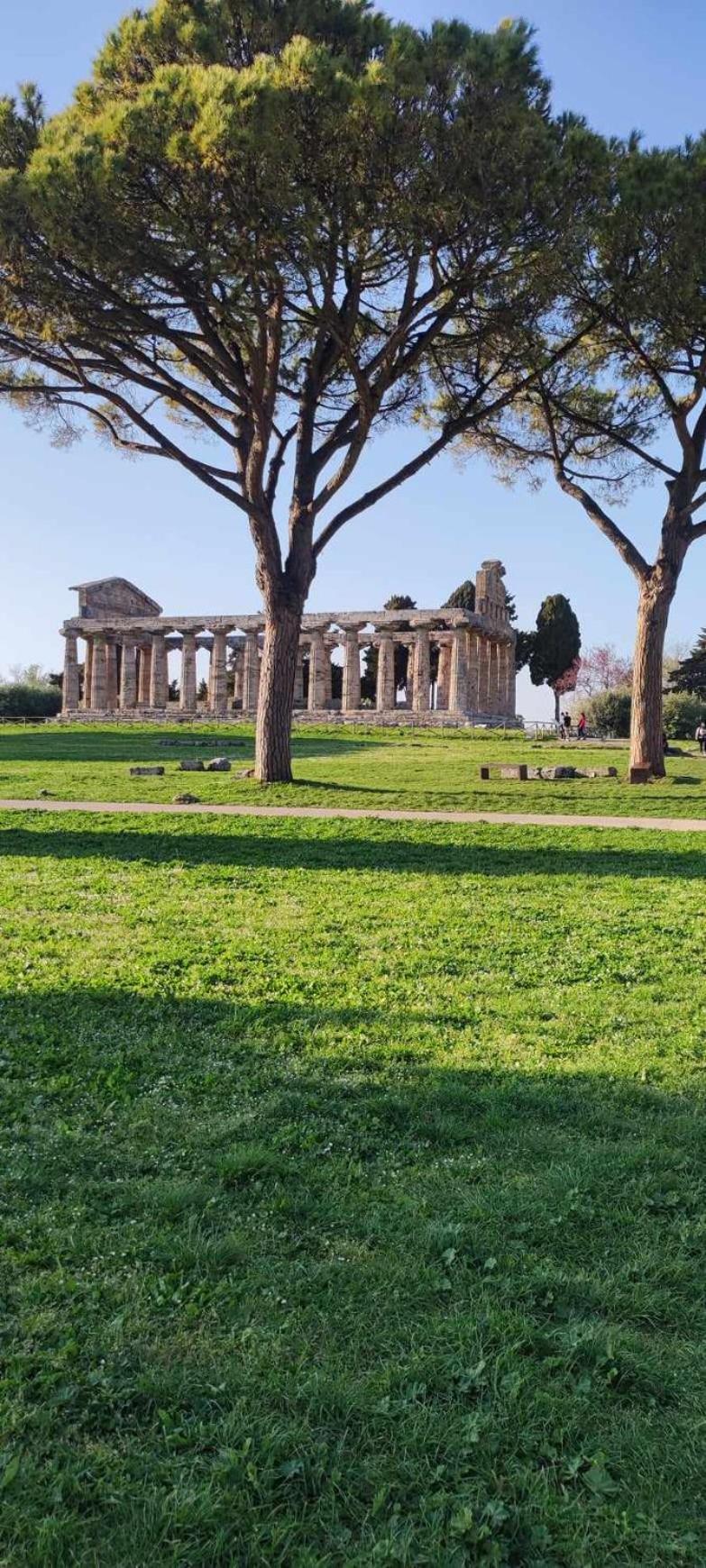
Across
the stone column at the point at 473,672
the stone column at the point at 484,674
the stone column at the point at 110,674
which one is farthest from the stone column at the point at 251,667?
the stone column at the point at 484,674

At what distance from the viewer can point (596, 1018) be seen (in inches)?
215

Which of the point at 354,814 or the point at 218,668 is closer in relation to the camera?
the point at 354,814

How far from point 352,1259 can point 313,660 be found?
54.7 meters

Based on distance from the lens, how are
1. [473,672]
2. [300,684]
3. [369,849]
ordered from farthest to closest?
[300,684] → [473,672] → [369,849]

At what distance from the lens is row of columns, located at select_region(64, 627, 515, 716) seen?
177 feet

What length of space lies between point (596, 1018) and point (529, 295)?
1549cm

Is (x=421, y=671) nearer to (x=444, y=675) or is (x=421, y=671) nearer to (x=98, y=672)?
(x=444, y=675)

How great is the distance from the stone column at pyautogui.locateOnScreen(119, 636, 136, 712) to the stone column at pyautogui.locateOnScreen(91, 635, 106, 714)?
1150 mm

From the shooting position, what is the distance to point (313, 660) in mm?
56938

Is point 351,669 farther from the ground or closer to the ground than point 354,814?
farther from the ground

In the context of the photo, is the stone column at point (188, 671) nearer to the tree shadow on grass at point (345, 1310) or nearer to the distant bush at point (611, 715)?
the distant bush at point (611, 715)

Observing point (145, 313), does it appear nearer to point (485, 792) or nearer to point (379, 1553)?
point (485, 792)

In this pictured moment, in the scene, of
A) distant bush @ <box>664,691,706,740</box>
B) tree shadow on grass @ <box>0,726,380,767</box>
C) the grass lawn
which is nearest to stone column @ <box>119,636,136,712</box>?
tree shadow on grass @ <box>0,726,380,767</box>

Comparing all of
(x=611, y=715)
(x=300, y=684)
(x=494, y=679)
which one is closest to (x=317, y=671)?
(x=300, y=684)
